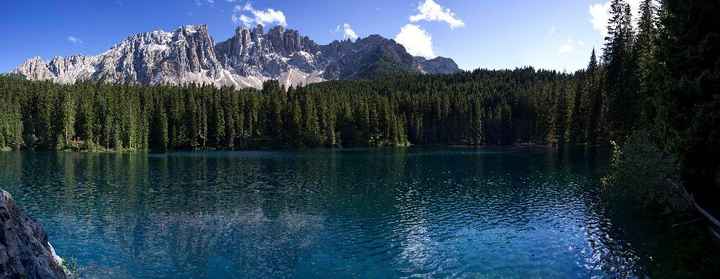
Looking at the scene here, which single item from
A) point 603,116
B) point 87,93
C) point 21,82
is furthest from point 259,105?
point 603,116

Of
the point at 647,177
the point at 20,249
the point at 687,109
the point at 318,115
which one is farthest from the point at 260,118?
the point at 20,249

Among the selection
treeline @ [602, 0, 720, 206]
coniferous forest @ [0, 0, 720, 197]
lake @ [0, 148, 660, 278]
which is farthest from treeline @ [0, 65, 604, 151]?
treeline @ [602, 0, 720, 206]

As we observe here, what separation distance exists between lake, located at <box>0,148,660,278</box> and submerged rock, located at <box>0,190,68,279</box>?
7.45 meters

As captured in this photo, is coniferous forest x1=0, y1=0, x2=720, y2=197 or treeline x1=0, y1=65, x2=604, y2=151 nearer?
coniferous forest x1=0, y1=0, x2=720, y2=197

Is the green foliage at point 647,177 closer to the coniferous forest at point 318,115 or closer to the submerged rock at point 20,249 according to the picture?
the coniferous forest at point 318,115

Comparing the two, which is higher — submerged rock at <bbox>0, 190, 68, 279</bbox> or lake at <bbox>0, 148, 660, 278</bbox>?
submerged rock at <bbox>0, 190, 68, 279</bbox>

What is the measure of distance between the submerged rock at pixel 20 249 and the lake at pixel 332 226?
745cm

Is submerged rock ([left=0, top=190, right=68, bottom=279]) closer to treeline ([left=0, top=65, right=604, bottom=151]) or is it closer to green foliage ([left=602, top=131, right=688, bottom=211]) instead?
green foliage ([left=602, top=131, right=688, bottom=211])

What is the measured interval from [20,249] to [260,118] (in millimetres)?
155428

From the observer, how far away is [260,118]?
553 ft

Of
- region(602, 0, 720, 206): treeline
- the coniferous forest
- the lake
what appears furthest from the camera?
the coniferous forest

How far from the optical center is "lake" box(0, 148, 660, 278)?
86.0ft

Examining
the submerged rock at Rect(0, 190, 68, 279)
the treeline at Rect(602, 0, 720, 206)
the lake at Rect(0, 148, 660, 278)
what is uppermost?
the treeline at Rect(602, 0, 720, 206)

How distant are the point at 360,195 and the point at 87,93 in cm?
13606
